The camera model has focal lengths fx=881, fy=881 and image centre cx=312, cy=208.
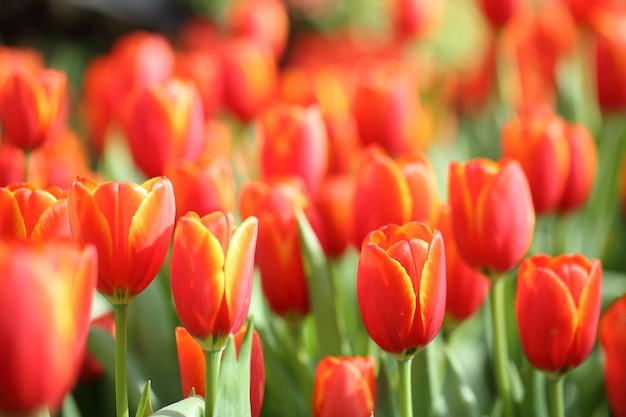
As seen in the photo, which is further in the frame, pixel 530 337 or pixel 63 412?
pixel 63 412

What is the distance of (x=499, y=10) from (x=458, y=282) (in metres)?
0.92

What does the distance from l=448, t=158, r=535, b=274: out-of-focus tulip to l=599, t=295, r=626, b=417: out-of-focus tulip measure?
0.10 metres

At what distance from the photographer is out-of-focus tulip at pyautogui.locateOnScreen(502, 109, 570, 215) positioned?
1042 millimetres

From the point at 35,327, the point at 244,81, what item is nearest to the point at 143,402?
the point at 35,327

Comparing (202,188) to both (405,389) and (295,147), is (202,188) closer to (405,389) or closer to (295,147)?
(295,147)

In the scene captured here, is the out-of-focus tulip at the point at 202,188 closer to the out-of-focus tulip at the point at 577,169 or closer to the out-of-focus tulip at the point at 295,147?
the out-of-focus tulip at the point at 295,147

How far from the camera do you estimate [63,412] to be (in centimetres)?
93

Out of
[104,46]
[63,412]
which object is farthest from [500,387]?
[104,46]

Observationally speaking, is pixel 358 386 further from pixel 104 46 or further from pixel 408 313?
pixel 104 46

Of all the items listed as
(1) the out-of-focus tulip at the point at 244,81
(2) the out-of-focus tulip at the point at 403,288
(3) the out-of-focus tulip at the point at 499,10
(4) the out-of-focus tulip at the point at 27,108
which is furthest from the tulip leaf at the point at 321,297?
(3) the out-of-focus tulip at the point at 499,10

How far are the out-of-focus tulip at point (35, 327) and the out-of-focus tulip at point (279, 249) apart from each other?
0.40 meters

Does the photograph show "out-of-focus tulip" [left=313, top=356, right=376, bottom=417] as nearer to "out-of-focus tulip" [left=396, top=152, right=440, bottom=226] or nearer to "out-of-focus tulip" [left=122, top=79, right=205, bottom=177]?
"out-of-focus tulip" [left=396, top=152, right=440, bottom=226]

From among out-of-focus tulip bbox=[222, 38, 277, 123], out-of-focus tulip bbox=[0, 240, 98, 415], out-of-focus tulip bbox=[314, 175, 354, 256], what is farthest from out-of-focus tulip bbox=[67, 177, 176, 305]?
out-of-focus tulip bbox=[222, 38, 277, 123]

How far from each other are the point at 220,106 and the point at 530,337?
0.93 m
